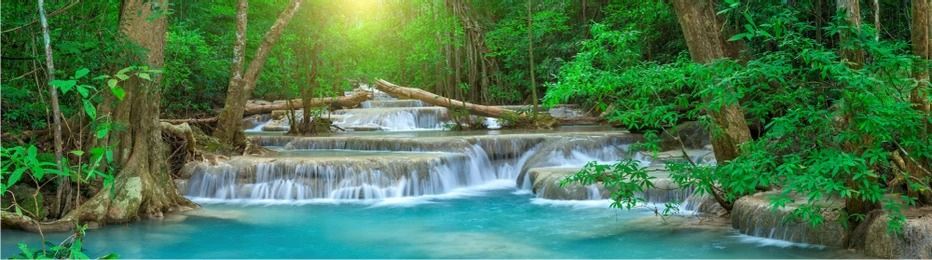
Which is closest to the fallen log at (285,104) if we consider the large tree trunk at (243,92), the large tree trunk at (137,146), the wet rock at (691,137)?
the large tree trunk at (243,92)

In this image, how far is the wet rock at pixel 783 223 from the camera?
291 inches

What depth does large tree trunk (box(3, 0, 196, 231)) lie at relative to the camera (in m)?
9.38

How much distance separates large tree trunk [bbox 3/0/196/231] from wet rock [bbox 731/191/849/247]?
6127 mm

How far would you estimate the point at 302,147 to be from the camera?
16.0 meters

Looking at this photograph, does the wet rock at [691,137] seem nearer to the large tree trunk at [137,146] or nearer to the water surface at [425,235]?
the water surface at [425,235]

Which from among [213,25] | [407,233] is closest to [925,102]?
[407,233]

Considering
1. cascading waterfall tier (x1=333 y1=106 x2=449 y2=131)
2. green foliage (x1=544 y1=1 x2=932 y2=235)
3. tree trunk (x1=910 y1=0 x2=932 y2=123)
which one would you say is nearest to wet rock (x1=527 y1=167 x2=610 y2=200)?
green foliage (x1=544 y1=1 x2=932 y2=235)

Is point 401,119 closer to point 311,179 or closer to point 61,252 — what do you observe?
point 311,179

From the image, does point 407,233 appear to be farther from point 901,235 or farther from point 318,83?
point 318,83

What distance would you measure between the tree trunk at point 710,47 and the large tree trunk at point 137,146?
5.26 meters

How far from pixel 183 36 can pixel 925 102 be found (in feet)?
43.7

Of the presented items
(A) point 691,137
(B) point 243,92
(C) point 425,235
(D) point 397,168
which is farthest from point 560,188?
(B) point 243,92

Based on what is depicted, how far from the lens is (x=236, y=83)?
1380 centimetres

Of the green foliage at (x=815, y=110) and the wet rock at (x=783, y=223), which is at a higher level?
the green foliage at (x=815, y=110)
